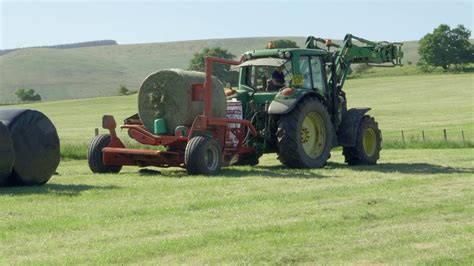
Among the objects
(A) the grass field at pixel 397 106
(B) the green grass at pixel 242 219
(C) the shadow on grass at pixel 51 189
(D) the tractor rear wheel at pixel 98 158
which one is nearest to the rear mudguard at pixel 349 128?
(B) the green grass at pixel 242 219

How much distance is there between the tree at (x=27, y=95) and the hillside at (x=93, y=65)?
25.1 inches

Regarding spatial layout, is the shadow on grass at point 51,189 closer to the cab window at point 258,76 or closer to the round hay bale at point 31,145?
the round hay bale at point 31,145

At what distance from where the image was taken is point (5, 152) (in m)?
12.9

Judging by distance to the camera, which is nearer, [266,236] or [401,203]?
[266,236]

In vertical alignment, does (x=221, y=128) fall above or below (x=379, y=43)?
below

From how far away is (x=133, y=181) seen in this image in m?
14.0

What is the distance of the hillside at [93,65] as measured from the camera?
84.8 metres

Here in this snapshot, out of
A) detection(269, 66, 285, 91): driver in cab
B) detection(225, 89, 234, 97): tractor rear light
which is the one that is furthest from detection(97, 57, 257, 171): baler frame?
detection(269, 66, 285, 91): driver in cab

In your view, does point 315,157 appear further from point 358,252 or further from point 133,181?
point 358,252

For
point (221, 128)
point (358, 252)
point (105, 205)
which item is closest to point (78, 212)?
point (105, 205)

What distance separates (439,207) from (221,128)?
588 cm

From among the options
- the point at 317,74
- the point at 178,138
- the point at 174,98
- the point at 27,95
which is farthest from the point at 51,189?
the point at 27,95

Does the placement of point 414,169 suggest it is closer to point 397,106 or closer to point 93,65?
point 397,106

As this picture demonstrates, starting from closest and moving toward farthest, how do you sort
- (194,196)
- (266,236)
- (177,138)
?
(266,236), (194,196), (177,138)
